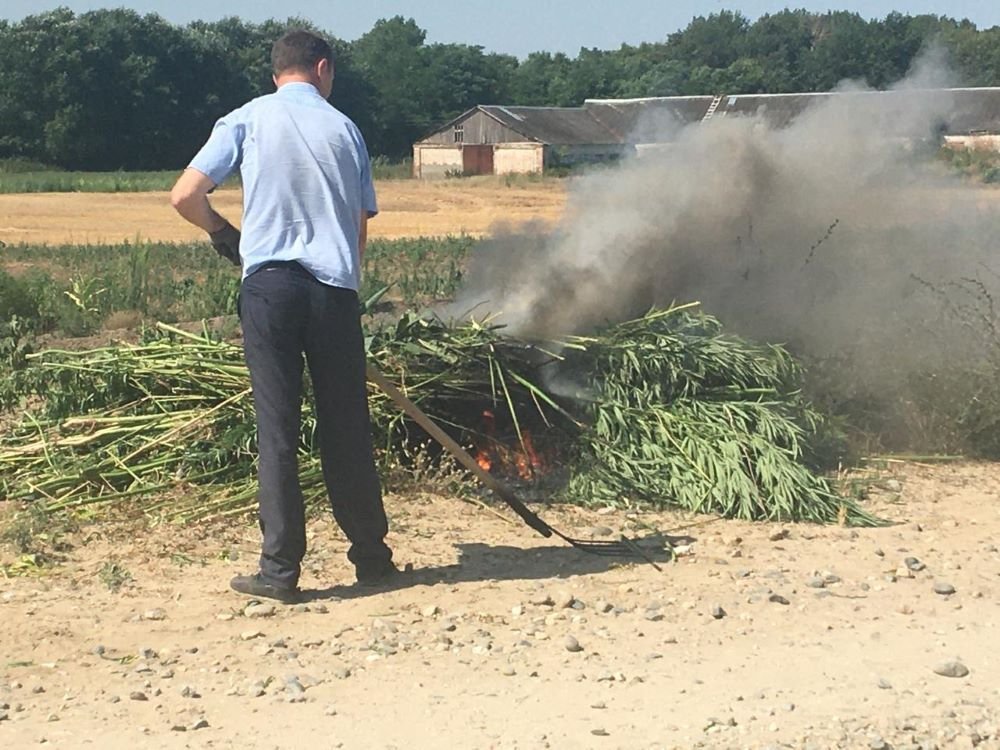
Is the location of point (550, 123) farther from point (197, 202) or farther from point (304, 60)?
point (197, 202)

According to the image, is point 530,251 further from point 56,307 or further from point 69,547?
point 56,307

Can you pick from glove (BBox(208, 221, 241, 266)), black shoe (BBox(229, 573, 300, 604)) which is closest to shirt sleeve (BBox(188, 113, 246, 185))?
glove (BBox(208, 221, 241, 266))

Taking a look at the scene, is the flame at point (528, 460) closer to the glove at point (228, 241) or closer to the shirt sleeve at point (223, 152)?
the glove at point (228, 241)

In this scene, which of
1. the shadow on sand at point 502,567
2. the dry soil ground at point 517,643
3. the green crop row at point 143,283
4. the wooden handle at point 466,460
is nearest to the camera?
the dry soil ground at point 517,643

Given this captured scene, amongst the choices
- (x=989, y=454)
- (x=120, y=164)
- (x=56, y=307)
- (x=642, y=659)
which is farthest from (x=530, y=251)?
(x=120, y=164)

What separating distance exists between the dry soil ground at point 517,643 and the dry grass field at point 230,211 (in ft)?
59.5

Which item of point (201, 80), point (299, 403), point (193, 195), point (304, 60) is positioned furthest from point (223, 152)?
point (201, 80)

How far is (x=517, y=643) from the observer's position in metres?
4.92

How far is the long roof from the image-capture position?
10195mm

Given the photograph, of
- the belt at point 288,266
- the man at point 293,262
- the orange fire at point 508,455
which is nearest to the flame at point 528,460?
the orange fire at point 508,455

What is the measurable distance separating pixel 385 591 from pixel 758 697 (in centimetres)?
165

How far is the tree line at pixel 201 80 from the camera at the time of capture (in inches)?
2401

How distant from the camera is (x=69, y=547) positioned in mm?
5945

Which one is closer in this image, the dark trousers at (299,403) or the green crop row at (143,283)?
the dark trousers at (299,403)
